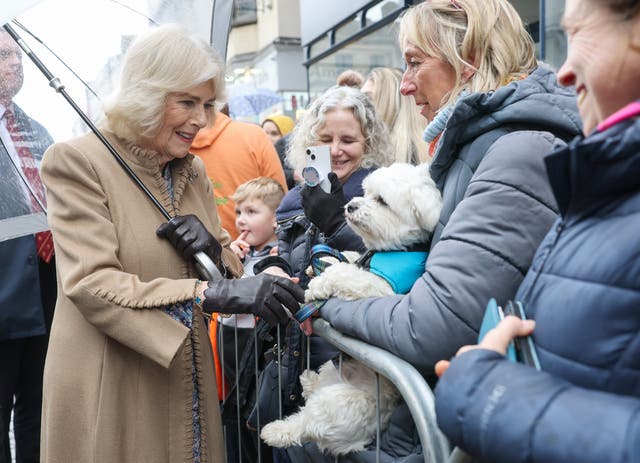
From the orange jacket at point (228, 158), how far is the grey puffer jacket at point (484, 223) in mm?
2545

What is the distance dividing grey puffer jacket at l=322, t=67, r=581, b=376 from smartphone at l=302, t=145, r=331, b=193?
94cm

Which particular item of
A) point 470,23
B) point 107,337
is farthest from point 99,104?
point 470,23

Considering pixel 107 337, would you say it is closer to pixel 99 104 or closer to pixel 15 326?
pixel 99 104

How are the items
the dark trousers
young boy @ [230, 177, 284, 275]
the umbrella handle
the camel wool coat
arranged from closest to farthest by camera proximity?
the camel wool coat
the umbrella handle
the dark trousers
young boy @ [230, 177, 284, 275]

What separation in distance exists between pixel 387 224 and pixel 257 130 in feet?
8.01

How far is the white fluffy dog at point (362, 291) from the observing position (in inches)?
74.8

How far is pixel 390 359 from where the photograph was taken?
1552 millimetres

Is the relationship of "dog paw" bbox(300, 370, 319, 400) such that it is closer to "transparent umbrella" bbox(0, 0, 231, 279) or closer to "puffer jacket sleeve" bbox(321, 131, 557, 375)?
"transparent umbrella" bbox(0, 0, 231, 279)

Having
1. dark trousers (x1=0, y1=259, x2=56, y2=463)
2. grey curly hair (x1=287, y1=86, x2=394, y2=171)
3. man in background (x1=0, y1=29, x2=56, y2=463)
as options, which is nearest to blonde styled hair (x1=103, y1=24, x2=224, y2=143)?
man in background (x1=0, y1=29, x2=56, y2=463)

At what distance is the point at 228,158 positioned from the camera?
4.11 meters

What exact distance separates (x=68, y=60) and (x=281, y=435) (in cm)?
165

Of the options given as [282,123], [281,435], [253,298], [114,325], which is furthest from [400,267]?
[282,123]

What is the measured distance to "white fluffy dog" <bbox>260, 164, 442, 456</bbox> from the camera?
74.8 inches

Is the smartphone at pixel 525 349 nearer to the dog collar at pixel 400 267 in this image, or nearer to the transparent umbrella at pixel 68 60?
the dog collar at pixel 400 267
